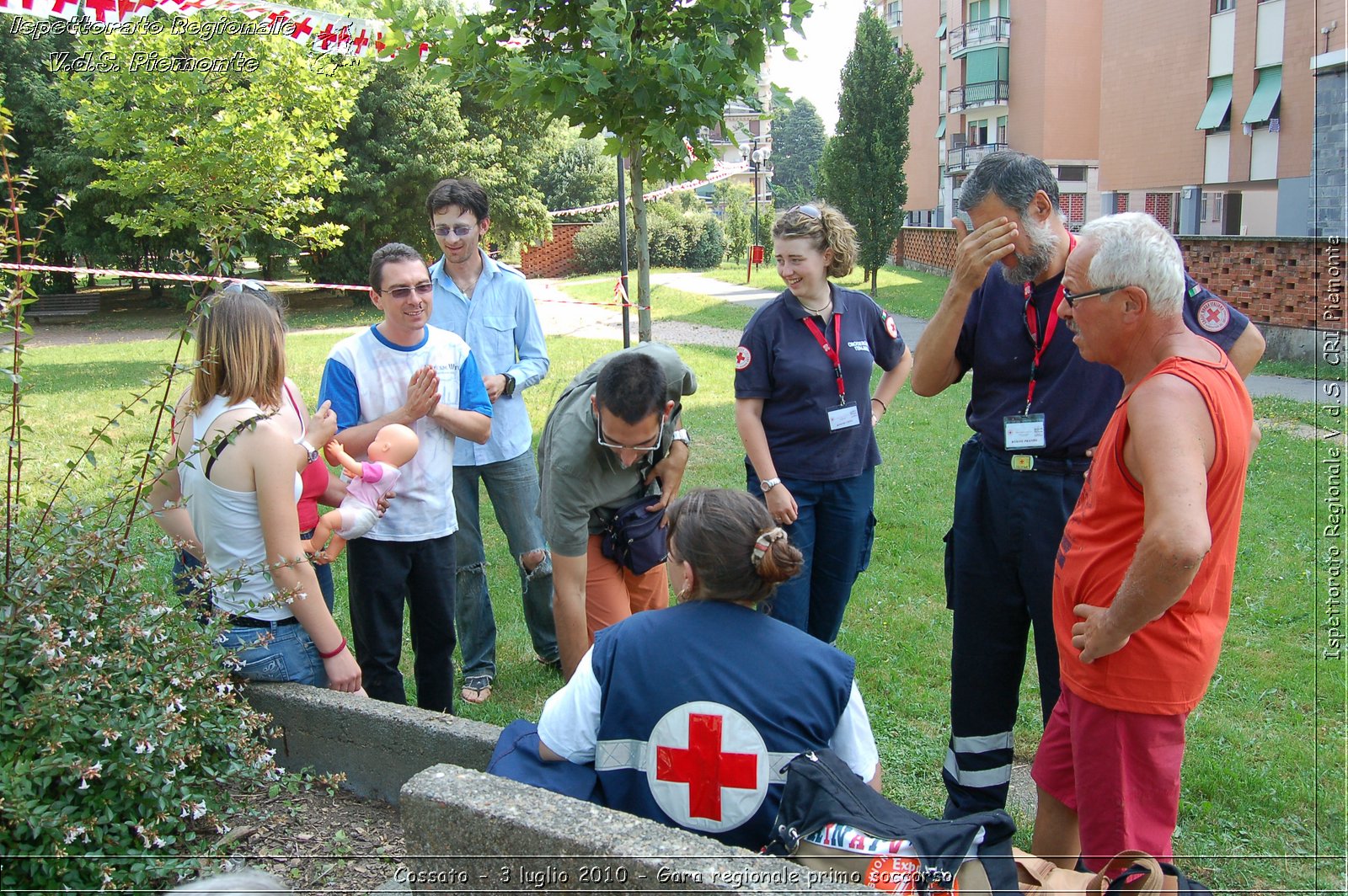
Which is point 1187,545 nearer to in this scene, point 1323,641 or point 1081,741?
point 1081,741

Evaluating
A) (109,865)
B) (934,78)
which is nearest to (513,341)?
(109,865)

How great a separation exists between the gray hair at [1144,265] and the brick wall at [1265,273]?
1025cm

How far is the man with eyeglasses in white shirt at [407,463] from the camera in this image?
370 centimetres

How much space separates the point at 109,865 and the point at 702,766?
1462 mm

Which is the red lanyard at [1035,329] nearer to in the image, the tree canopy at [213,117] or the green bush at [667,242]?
the tree canopy at [213,117]

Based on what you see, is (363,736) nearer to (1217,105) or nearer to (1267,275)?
(1267,275)

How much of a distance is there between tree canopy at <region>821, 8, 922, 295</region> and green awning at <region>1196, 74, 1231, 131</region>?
800 centimetres

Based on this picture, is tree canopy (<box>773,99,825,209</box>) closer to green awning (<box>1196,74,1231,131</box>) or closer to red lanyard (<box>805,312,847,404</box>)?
green awning (<box>1196,74,1231,131</box>)

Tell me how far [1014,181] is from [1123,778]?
1701 mm

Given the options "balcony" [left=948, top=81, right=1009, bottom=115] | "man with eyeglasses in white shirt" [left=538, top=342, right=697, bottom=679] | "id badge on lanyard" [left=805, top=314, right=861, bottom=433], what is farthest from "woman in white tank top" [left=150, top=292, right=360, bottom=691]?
"balcony" [left=948, top=81, right=1009, bottom=115]

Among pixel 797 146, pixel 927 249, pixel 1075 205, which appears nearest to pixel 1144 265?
pixel 927 249

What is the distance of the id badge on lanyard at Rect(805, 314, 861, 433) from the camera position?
3.88m

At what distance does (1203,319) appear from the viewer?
9.43 feet

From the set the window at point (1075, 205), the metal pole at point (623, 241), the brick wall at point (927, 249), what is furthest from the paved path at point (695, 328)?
the window at point (1075, 205)
